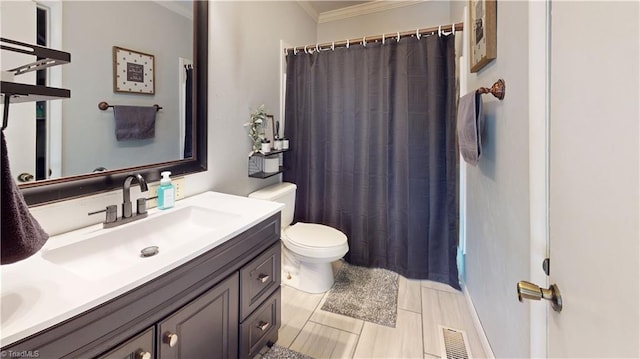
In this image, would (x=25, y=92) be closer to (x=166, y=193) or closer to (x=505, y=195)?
(x=166, y=193)

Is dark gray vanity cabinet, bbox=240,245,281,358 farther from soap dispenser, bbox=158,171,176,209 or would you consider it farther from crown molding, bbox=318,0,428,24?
crown molding, bbox=318,0,428,24

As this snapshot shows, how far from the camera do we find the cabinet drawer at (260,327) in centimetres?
129

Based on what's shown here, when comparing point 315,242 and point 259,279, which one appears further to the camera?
point 315,242

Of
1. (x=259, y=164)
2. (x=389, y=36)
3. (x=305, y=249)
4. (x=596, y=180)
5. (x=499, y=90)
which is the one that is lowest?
(x=305, y=249)

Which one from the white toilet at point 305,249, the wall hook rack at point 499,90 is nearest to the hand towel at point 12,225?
the white toilet at point 305,249

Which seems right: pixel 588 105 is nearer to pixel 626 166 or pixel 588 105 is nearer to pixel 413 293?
pixel 626 166

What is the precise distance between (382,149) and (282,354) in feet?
5.25

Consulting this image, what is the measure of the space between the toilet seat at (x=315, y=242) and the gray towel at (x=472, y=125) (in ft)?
3.35

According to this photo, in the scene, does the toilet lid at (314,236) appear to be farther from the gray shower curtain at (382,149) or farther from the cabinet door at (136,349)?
→ the cabinet door at (136,349)

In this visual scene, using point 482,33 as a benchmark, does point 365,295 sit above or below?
below

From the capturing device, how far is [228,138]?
74.0 inches

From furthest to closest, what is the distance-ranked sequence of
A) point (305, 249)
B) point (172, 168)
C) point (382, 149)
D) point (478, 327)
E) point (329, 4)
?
point (329, 4)
point (382, 149)
point (305, 249)
point (478, 327)
point (172, 168)

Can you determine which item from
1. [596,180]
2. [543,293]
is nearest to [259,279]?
[543,293]

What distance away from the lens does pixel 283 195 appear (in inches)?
86.3
